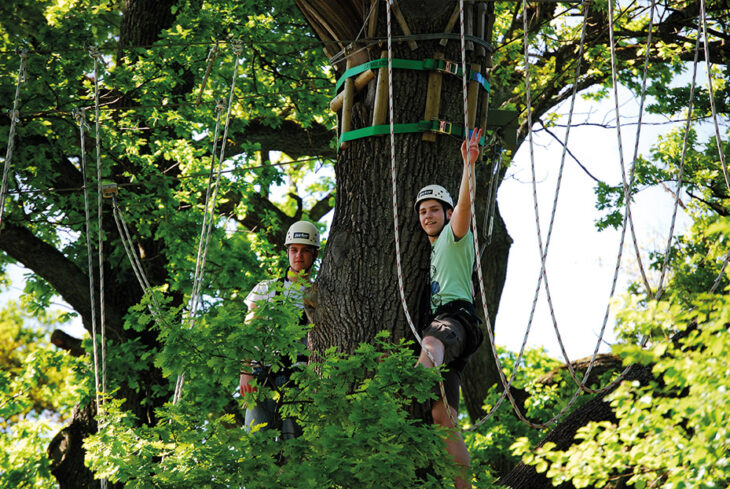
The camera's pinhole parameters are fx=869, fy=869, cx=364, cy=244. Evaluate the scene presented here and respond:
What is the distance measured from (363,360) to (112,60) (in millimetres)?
8614

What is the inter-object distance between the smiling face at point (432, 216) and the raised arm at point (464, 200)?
146mm

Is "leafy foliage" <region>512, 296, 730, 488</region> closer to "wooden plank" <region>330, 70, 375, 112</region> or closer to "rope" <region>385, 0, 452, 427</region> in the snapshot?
"rope" <region>385, 0, 452, 427</region>

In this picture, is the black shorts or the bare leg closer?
the bare leg

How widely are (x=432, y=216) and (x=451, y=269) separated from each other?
33 centimetres

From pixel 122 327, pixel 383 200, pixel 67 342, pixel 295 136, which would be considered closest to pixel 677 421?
pixel 383 200

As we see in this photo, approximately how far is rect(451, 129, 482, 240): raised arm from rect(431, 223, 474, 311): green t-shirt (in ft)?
0.18

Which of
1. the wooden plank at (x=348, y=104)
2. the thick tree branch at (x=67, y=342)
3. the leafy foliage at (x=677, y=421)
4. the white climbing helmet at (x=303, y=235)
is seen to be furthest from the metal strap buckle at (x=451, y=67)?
the thick tree branch at (x=67, y=342)

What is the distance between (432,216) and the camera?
15.8 feet

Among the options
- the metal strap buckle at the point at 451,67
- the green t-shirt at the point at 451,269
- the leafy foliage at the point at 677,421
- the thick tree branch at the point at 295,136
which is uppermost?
the thick tree branch at the point at 295,136

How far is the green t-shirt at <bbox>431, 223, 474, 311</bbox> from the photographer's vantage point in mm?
4680

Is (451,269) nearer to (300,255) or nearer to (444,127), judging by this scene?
(444,127)

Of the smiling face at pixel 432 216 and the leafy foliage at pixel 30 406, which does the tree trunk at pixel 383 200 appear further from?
the leafy foliage at pixel 30 406

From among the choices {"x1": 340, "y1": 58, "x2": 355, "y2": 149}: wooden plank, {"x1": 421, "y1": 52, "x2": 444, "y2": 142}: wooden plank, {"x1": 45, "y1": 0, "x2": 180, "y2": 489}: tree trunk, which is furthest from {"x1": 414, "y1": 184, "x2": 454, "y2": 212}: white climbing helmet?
{"x1": 45, "y1": 0, "x2": 180, "y2": 489}: tree trunk

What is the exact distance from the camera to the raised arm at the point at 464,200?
15.0 feet
